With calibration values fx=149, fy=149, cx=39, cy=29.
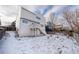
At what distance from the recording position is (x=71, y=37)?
6.44 ft

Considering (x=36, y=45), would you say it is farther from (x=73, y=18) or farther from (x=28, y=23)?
(x=73, y=18)

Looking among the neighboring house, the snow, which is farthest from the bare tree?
the neighboring house

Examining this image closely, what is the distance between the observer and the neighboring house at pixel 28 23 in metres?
1.95

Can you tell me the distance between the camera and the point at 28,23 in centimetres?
196

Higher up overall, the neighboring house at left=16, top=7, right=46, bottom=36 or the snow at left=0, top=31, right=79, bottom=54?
the neighboring house at left=16, top=7, right=46, bottom=36

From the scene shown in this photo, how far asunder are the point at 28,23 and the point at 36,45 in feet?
1.01

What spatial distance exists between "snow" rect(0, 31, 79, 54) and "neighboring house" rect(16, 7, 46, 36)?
0.08 meters

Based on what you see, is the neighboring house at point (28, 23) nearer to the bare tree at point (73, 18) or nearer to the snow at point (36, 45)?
the snow at point (36, 45)

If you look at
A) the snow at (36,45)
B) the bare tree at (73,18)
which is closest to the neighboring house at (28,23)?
the snow at (36,45)

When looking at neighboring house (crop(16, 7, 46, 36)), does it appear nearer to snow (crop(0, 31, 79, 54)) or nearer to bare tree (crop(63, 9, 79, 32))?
snow (crop(0, 31, 79, 54))

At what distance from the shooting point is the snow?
1.95 metres

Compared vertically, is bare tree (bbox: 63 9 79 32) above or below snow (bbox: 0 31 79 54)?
above
